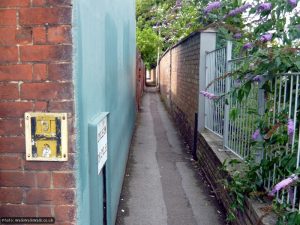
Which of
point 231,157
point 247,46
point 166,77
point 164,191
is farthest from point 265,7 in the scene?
point 166,77

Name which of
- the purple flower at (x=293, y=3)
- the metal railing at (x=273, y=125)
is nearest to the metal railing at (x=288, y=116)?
the metal railing at (x=273, y=125)

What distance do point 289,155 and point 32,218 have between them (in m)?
1.93

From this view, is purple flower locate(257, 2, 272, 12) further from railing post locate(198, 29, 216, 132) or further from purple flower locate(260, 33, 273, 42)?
railing post locate(198, 29, 216, 132)

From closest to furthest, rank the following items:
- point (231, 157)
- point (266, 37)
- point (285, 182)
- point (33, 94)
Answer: point (33, 94) < point (285, 182) < point (266, 37) < point (231, 157)

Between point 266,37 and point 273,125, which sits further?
point 266,37

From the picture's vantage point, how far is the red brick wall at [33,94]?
2.05 meters

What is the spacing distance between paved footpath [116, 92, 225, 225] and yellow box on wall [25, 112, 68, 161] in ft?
8.06

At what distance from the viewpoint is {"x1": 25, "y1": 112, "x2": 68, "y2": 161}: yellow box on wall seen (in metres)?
2.09

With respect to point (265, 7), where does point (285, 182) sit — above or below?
below

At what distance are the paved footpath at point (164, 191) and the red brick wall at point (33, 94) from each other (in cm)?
231

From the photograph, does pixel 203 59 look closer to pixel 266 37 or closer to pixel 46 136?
pixel 266 37

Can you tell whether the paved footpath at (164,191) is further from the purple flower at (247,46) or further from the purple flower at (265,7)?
the purple flower at (265,7)

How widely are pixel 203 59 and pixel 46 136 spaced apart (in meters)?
5.30

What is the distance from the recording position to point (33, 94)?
2.10 meters
